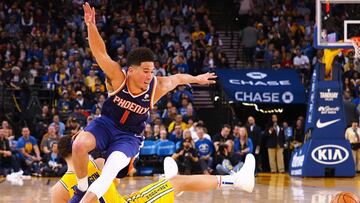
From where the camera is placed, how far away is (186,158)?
69.8 feet

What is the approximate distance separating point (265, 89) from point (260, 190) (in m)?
8.45

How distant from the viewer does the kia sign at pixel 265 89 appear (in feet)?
82.7

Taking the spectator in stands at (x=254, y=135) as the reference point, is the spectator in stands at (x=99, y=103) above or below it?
above

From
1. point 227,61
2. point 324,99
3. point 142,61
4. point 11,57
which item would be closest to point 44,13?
point 11,57

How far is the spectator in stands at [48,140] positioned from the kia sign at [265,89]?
19.4 ft

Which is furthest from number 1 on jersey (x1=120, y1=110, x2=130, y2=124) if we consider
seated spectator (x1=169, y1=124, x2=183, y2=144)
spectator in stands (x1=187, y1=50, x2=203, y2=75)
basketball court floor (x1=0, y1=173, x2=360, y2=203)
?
spectator in stands (x1=187, y1=50, x2=203, y2=75)

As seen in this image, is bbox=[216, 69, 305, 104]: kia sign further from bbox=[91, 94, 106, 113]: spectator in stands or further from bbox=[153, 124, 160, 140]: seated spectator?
bbox=[91, 94, 106, 113]: spectator in stands

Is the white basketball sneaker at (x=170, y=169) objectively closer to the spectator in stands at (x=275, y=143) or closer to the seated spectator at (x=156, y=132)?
the seated spectator at (x=156, y=132)

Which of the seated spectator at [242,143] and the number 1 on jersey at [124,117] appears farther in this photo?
the seated spectator at [242,143]

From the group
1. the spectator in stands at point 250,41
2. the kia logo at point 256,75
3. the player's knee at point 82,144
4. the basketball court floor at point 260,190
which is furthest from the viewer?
the spectator in stands at point 250,41

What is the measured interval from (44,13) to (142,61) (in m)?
20.7

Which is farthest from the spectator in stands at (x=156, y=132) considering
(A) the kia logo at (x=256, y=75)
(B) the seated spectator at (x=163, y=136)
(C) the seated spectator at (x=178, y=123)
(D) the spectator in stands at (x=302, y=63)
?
(D) the spectator in stands at (x=302, y=63)

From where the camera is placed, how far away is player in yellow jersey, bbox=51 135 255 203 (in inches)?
333

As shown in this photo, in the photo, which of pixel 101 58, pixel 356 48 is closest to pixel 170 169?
pixel 101 58
